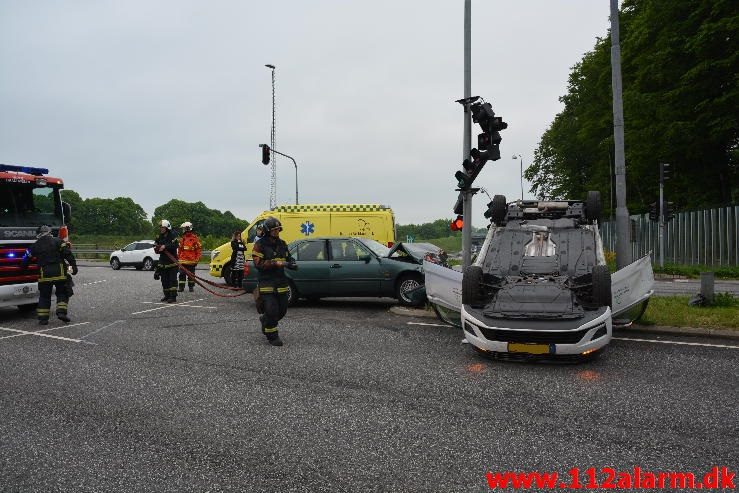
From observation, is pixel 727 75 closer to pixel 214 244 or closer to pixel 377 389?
pixel 377 389

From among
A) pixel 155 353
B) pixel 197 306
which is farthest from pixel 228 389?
pixel 197 306

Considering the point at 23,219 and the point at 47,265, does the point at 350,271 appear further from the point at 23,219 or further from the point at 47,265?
the point at 23,219

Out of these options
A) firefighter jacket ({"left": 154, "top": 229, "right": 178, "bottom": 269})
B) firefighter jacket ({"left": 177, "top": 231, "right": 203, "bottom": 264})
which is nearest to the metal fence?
firefighter jacket ({"left": 177, "top": 231, "right": 203, "bottom": 264})

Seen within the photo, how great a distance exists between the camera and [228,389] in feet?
18.7

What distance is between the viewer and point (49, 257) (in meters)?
9.91

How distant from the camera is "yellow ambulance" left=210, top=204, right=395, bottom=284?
624 inches

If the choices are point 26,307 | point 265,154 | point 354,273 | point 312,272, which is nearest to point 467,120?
point 354,273

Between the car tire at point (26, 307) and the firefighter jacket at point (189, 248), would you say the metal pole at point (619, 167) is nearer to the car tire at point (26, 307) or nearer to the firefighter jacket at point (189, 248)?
the firefighter jacket at point (189, 248)

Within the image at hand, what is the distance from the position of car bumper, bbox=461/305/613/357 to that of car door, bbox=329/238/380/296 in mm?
5149

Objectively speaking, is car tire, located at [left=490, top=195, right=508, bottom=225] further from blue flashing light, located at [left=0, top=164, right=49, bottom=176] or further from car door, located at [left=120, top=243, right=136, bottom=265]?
car door, located at [left=120, top=243, right=136, bottom=265]

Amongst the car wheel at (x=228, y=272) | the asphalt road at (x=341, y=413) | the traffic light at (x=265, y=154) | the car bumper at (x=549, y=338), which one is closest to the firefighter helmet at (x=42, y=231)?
the asphalt road at (x=341, y=413)

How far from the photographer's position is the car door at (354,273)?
453 inches

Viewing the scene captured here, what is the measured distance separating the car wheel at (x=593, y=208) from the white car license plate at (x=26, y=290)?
9719mm

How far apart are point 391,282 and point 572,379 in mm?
5824
